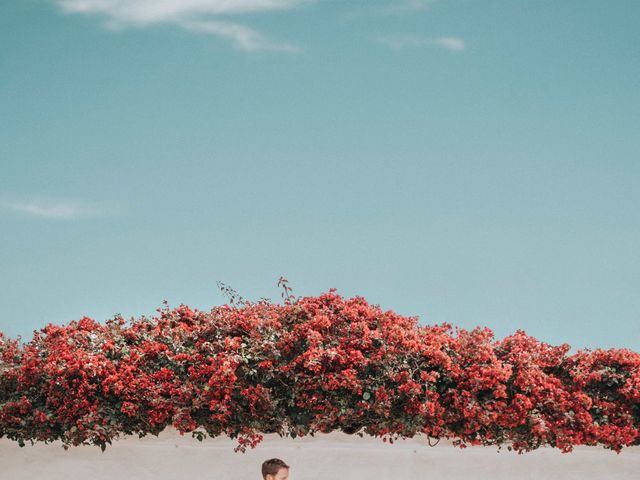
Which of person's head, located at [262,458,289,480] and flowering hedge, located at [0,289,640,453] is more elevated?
flowering hedge, located at [0,289,640,453]

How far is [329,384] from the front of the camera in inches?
515

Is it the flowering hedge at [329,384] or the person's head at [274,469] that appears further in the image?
the flowering hedge at [329,384]

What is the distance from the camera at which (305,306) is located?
14203 mm

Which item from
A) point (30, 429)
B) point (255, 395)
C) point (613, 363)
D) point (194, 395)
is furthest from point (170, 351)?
point (613, 363)

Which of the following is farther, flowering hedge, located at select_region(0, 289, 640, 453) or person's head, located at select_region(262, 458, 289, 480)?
flowering hedge, located at select_region(0, 289, 640, 453)

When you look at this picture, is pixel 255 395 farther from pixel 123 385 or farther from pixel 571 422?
pixel 571 422

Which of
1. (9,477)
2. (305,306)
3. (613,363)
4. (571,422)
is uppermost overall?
(305,306)

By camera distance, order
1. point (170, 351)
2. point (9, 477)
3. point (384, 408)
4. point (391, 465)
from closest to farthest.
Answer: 1. point (384, 408)
2. point (170, 351)
3. point (9, 477)
4. point (391, 465)

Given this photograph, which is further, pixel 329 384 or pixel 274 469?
pixel 329 384

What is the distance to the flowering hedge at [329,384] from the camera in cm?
1330

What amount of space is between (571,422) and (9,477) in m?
13.1

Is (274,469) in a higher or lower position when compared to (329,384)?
lower

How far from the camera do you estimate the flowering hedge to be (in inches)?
524

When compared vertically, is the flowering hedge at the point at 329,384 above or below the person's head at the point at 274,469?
above
